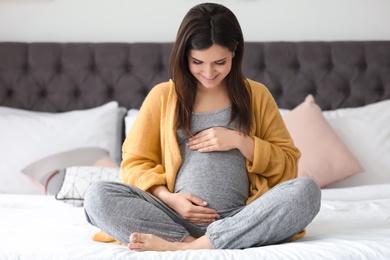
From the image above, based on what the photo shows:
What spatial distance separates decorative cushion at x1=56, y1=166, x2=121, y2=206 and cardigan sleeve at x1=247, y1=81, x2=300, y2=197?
79 cm

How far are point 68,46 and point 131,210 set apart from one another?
5.61ft

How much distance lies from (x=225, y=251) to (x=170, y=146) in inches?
17.5

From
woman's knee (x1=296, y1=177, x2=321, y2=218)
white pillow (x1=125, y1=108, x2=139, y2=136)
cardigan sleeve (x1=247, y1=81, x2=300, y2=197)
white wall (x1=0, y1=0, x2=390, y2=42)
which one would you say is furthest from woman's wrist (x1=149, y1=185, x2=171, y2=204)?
white wall (x1=0, y1=0, x2=390, y2=42)

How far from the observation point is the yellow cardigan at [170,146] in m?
2.22

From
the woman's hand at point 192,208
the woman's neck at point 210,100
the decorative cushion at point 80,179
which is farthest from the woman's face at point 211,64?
the decorative cushion at point 80,179

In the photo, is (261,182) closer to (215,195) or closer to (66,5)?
(215,195)

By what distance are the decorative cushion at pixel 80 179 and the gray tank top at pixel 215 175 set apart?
711 mm

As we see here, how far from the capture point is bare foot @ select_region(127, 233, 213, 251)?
6.42 feet

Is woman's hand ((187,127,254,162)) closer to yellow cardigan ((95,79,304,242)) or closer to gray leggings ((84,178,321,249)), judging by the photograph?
yellow cardigan ((95,79,304,242))

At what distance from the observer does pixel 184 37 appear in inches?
83.8

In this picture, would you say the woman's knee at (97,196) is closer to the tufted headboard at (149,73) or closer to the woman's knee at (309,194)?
the woman's knee at (309,194)

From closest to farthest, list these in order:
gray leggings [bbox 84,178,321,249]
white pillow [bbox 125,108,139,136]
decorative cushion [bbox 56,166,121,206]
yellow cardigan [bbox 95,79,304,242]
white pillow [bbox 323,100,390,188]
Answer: gray leggings [bbox 84,178,321,249], yellow cardigan [bbox 95,79,304,242], decorative cushion [bbox 56,166,121,206], white pillow [bbox 323,100,390,188], white pillow [bbox 125,108,139,136]

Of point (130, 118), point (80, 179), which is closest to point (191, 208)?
point (80, 179)

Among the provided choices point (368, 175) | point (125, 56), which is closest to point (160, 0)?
point (125, 56)
